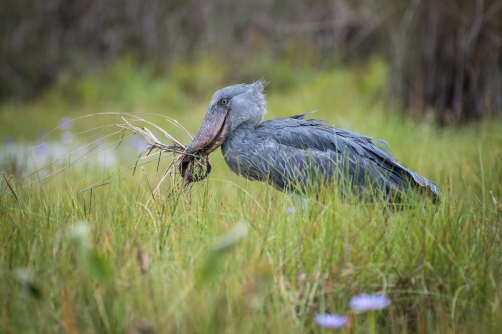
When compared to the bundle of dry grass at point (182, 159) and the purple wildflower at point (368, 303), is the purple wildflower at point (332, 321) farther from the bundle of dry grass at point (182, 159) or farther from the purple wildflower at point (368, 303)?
the bundle of dry grass at point (182, 159)

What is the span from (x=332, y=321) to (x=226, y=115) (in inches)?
63.9

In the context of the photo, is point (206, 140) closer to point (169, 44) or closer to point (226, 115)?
point (226, 115)

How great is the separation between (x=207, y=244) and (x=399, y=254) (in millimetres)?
685

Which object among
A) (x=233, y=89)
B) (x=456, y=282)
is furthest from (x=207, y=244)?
(x=233, y=89)

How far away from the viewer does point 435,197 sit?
2.97m

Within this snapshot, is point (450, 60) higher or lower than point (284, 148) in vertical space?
higher

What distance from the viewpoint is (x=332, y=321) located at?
5.65ft

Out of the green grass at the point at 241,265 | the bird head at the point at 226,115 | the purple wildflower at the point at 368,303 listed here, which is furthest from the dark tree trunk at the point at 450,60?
the purple wildflower at the point at 368,303

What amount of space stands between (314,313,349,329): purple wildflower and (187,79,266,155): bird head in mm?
1471

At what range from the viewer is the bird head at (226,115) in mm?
3107

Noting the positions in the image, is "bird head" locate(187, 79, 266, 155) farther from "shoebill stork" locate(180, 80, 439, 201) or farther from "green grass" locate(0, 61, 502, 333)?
"green grass" locate(0, 61, 502, 333)

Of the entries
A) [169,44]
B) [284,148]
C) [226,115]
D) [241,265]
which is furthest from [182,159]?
[169,44]

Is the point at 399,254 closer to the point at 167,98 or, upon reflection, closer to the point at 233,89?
the point at 233,89

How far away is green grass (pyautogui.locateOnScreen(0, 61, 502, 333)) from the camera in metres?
1.72
